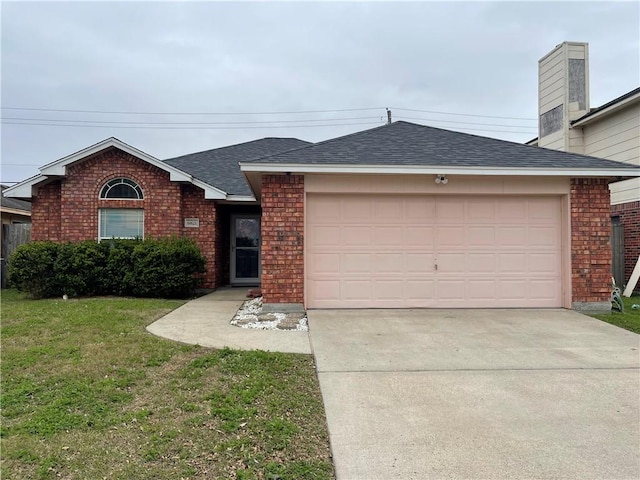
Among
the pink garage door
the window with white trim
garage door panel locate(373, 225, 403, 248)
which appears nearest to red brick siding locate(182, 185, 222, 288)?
the window with white trim

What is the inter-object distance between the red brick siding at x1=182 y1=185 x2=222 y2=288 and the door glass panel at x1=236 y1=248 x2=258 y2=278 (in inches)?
64.5

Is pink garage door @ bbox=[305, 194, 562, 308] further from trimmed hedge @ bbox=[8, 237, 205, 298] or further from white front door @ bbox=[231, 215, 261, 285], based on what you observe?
white front door @ bbox=[231, 215, 261, 285]

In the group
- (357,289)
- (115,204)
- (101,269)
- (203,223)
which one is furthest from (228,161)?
(357,289)

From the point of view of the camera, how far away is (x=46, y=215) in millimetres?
11516

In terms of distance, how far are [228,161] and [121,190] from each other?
14.2 ft

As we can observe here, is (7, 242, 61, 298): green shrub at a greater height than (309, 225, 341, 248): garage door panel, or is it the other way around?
(309, 225, 341, 248): garage door panel

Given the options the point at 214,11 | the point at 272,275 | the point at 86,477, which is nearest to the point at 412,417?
the point at 86,477

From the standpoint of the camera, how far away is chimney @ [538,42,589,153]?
42.3ft

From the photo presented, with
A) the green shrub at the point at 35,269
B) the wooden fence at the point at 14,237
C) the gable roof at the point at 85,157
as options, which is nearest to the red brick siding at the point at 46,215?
the gable roof at the point at 85,157

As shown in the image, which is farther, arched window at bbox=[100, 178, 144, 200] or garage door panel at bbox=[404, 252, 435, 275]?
arched window at bbox=[100, 178, 144, 200]

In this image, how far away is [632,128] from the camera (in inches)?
433

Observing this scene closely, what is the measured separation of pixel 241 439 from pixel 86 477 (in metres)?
1.00

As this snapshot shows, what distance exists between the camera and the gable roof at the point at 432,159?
7.59 m

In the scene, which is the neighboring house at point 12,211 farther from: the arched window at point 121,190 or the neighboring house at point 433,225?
the neighboring house at point 433,225
